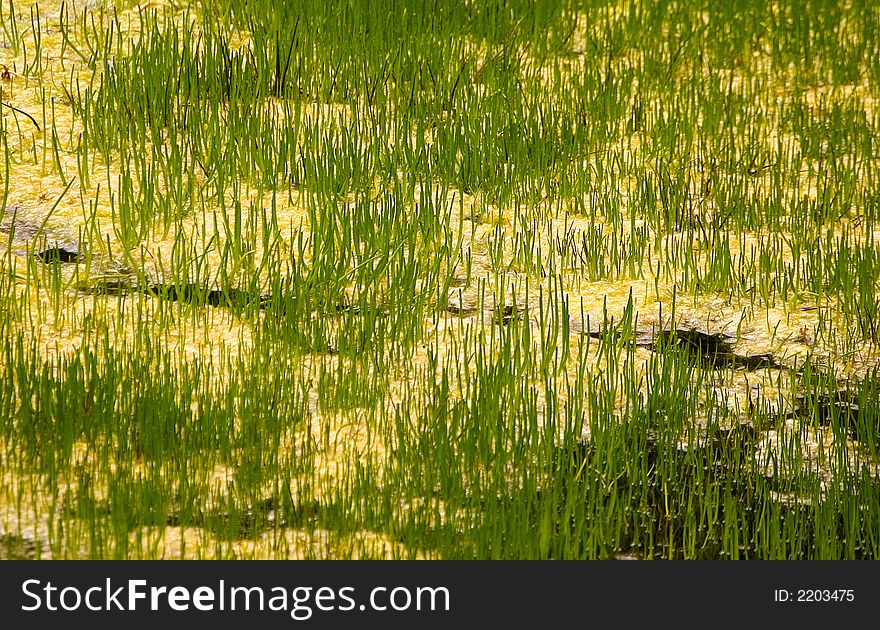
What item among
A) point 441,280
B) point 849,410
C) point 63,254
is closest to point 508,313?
point 441,280

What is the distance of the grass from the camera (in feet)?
10.5

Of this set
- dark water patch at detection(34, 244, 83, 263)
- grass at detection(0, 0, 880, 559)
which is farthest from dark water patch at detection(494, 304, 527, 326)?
dark water patch at detection(34, 244, 83, 263)

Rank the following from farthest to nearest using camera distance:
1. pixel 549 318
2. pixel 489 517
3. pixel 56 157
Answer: pixel 56 157
pixel 549 318
pixel 489 517

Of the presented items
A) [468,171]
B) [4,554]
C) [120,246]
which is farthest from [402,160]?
[4,554]

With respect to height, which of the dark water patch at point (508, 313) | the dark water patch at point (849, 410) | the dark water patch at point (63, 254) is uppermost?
the dark water patch at point (63, 254)

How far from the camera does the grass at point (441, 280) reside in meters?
3.21

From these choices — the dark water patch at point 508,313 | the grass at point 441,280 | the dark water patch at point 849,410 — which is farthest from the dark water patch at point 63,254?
the dark water patch at point 849,410

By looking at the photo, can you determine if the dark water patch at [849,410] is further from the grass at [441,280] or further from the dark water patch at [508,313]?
the dark water patch at [508,313]

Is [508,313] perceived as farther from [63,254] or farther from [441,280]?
[63,254]

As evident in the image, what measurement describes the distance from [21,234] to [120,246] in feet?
1.40

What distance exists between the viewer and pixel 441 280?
14.6 ft

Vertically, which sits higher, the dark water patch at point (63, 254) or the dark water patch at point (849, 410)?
the dark water patch at point (63, 254)

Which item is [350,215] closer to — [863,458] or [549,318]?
[549,318]

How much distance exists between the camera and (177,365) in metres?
3.83
